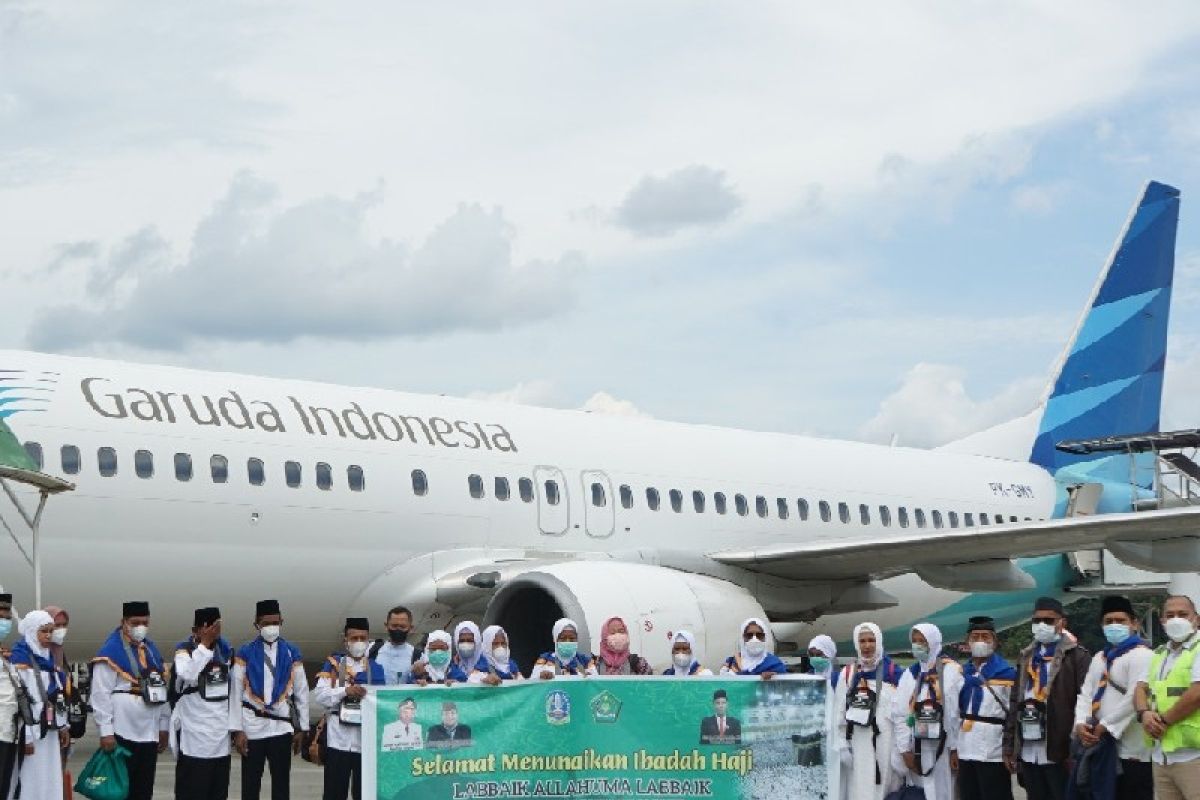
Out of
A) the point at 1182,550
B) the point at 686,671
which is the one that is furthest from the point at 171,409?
the point at 1182,550

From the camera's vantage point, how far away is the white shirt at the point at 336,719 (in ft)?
36.6

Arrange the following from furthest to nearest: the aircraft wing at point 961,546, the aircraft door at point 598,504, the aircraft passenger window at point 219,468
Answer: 1. the aircraft door at point 598,504
2. the aircraft wing at point 961,546
3. the aircraft passenger window at point 219,468

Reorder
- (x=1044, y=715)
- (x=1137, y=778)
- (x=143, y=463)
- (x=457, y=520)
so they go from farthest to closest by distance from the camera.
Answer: (x=457, y=520), (x=143, y=463), (x=1044, y=715), (x=1137, y=778)

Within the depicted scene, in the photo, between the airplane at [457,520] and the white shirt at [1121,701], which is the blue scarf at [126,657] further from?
the white shirt at [1121,701]

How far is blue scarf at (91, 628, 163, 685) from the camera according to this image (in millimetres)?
11281

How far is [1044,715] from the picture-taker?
10.5 m

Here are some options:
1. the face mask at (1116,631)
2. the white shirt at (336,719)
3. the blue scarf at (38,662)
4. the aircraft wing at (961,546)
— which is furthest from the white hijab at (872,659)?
the aircraft wing at (961,546)

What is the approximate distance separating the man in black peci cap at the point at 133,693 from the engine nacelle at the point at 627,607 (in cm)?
471

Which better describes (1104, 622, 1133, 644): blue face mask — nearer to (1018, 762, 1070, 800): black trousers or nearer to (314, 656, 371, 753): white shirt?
(1018, 762, 1070, 800): black trousers

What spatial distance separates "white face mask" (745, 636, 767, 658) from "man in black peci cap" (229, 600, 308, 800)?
3.06 metres

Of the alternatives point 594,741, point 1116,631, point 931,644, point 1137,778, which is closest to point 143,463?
point 594,741

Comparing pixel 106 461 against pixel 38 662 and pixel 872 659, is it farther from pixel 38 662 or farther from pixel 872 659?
pixel 872 659

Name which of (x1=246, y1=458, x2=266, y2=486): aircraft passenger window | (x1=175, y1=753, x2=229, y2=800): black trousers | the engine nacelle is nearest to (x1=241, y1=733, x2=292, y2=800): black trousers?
(x1=175, y1=753, x2=229, y2=800): black trousers

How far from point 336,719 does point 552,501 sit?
7449 millimetres
